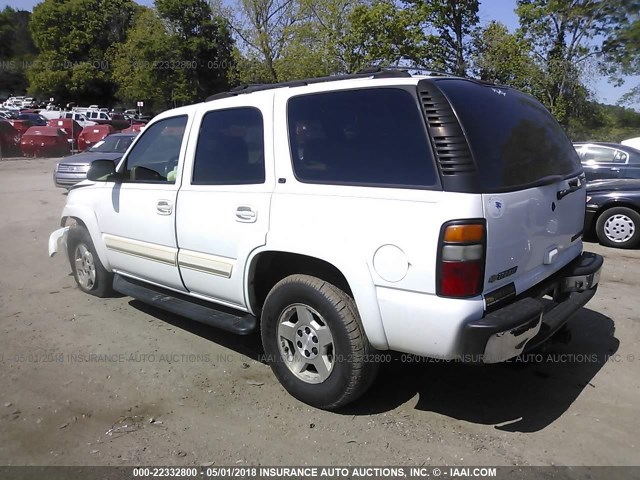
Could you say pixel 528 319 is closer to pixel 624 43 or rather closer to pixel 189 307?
pixel 189 307

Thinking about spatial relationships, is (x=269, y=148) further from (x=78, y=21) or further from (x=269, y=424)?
(x=78, y=21)

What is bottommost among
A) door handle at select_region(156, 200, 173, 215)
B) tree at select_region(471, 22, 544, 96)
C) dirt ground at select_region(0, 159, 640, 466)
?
dirt ground at select_region(0, 159, 640, 466)

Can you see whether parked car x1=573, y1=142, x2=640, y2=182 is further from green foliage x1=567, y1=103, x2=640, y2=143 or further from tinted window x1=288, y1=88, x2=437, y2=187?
green foliage x1=567, y1=103, x2=640, y2=143

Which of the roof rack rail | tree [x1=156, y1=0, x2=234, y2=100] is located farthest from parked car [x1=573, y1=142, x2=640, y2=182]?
tree [x1=156, y1=0, x2=234, y2=100]

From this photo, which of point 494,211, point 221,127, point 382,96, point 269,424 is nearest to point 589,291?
point 494,211

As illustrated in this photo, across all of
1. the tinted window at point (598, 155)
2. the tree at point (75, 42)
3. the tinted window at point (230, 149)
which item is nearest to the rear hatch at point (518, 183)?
the tinted window at point (230, 149)

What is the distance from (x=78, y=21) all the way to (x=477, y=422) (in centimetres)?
6245

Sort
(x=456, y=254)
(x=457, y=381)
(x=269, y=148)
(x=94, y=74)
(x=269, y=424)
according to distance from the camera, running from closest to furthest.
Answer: (x=456, y=254), (x=269, y=424), (x=269, y=148), (x=457, y=381), (x=94, y=74)

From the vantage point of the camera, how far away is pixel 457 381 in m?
3.91

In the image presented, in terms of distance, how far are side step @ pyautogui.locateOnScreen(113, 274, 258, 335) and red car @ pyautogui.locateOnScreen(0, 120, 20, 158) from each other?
905 inches

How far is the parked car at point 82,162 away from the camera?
12.6m

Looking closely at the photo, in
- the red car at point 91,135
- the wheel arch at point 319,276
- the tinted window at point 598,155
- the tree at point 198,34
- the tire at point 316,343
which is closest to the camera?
the wheel arch at point 319,276

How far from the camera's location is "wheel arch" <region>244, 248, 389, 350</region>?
9.97 ft

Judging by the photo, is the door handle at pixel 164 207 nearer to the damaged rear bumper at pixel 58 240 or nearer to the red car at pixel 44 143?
the damaged rear bumper at pixel 58 240
